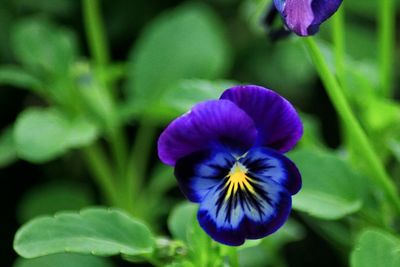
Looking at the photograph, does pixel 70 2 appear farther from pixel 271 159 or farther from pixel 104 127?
pixel 271 159

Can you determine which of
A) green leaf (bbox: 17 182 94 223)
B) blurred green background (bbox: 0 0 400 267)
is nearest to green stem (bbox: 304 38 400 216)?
blurred green background (bbox: 0 0 400 267)

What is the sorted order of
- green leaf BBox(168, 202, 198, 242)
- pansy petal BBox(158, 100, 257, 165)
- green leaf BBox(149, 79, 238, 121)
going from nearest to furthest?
pansy petal BBox(158, 100, 257, 165) → green leaf BBox(168, 202, 198, 242) → green leaf BBox(149, 79, 238, 121)

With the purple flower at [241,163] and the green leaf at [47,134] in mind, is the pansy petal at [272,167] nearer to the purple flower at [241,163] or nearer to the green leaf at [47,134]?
the purple flower at [241,163]

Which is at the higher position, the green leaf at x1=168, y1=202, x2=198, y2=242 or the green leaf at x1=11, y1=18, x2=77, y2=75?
the green leaf at x1=168, y1=202, x2=198, y2=242

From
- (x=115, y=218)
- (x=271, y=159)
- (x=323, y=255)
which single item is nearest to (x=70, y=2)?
(x=323, y=255)

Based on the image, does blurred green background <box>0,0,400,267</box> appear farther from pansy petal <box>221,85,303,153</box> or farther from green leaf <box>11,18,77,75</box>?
pansy petal <box>221,85,303,153</box>

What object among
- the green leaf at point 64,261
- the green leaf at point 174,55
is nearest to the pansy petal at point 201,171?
the green leaf at point 64,261

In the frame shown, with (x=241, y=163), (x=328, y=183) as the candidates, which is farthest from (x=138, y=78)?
(x=241, y=163)
